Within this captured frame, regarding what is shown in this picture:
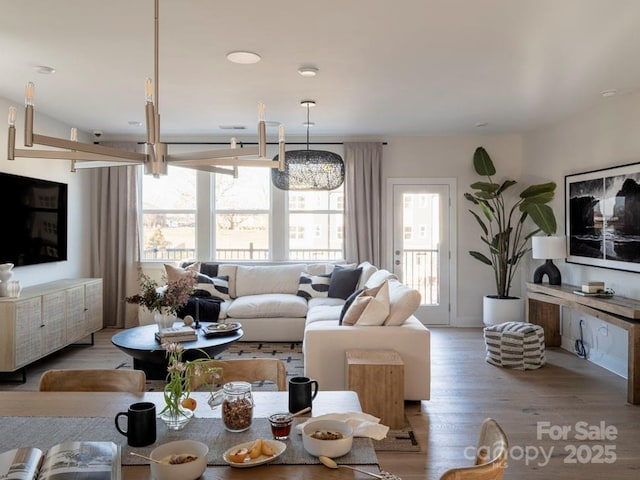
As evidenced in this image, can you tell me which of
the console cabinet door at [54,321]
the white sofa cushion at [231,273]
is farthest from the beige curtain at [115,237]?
the console cabinet door at [54,321]

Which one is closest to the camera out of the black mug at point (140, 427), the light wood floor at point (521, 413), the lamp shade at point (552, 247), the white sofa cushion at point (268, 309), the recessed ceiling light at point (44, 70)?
the black mug at point (140, 427)

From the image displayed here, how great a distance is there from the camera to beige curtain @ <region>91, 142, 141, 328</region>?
664 cm

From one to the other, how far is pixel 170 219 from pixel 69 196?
1.35 metres

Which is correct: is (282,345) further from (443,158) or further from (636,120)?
(636,120)

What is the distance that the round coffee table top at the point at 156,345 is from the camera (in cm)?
358

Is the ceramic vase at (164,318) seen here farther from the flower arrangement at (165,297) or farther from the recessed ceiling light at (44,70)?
the recessed ceiling light at (44,70)

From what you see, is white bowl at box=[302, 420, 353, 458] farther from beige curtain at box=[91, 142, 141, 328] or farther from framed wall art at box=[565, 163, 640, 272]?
beige curtain at box=[91, 142, 141, 328]

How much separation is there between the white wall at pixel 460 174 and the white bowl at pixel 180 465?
559 cm

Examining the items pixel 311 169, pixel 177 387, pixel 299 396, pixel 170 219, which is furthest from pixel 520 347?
pixel 170 219

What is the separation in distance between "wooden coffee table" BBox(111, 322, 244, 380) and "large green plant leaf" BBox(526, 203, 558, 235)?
3.62m

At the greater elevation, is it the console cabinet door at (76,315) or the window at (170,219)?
the window at (170,219)

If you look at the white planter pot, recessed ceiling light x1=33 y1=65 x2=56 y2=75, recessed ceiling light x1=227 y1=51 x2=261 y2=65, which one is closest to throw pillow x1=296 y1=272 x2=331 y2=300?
the white planter pot

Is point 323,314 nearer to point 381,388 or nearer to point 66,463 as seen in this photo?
point 381,388

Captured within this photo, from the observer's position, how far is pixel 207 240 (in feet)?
22.6
